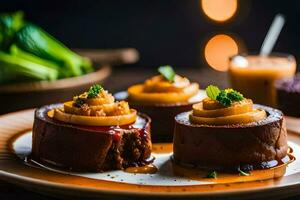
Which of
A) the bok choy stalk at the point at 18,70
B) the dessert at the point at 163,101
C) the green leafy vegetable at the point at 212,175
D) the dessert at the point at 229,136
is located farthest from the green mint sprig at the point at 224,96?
the bok choy stalk at the point at 18,70

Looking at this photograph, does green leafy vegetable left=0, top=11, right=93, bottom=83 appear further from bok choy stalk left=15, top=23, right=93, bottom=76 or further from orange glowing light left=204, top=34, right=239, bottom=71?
orange glowing light left=204, top=34, right=239, bottom=71

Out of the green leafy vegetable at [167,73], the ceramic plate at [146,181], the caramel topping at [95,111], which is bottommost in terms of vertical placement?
the ceramic plate at [146,181]

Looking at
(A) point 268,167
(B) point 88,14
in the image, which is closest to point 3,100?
(A) point 268,167

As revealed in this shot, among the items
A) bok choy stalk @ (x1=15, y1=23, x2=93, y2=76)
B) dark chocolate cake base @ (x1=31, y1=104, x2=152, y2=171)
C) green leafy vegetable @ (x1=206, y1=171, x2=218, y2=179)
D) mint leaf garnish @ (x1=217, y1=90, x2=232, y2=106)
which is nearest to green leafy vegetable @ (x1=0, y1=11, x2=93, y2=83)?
bok choy stalk @ (x1=15, y1=23, x2=93, y2=76)

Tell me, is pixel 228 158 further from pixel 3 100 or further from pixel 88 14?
pixel 88 14

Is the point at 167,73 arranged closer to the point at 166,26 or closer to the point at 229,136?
the point at 229,136

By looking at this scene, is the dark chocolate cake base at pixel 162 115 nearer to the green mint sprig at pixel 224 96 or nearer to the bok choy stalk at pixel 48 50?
the green mint sprig at pixel 224 96
